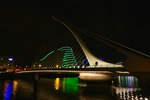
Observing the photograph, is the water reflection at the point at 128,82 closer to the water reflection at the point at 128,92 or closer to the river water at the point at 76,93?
the water reflection at the point at 128,92

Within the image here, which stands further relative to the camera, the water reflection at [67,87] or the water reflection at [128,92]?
the water reflection at [67,87]

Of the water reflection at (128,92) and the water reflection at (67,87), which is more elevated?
the water reflection at (128,92)

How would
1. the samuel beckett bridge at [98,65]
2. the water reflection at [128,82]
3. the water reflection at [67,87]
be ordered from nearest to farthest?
the samuel beckett bridge at [98,65], the water reflection at [67,87], the water reflection at [128,82]

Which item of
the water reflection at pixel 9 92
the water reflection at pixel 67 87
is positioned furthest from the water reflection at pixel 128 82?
the water reflection at pixel 9 92

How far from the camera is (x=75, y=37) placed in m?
46.6

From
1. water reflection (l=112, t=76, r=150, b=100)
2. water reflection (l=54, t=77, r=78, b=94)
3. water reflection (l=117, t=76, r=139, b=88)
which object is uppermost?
water reflection (l=112, t=76, r=150, b=100)

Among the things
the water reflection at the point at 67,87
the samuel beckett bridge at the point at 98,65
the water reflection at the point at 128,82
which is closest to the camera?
the samuel beckett bridge at the point at 98,65

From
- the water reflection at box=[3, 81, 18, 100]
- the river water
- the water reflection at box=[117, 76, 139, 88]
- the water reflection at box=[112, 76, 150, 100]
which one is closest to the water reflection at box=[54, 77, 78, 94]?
the river water

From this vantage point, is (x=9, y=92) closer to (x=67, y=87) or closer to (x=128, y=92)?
(x=67, y=87)

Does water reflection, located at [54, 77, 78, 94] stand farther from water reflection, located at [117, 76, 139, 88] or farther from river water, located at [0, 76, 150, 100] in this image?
water reflection, located at [117, 76, 139, 88]

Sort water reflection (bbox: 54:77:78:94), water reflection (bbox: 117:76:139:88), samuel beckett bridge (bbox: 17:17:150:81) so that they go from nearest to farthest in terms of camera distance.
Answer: samuel beckett bridge (bbox: 17:17:150:81) < water reflection (bbox: 54:77:78:94) < water reflection (bbox: 117:76:139:88)

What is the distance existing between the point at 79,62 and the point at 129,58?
2416cm

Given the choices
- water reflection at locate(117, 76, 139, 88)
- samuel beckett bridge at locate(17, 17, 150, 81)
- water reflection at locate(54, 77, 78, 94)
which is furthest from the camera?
water reflection at locate(117, 76, 139, 88)

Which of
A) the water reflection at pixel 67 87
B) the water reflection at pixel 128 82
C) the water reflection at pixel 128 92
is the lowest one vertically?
the water reflection at pixel 128 82
